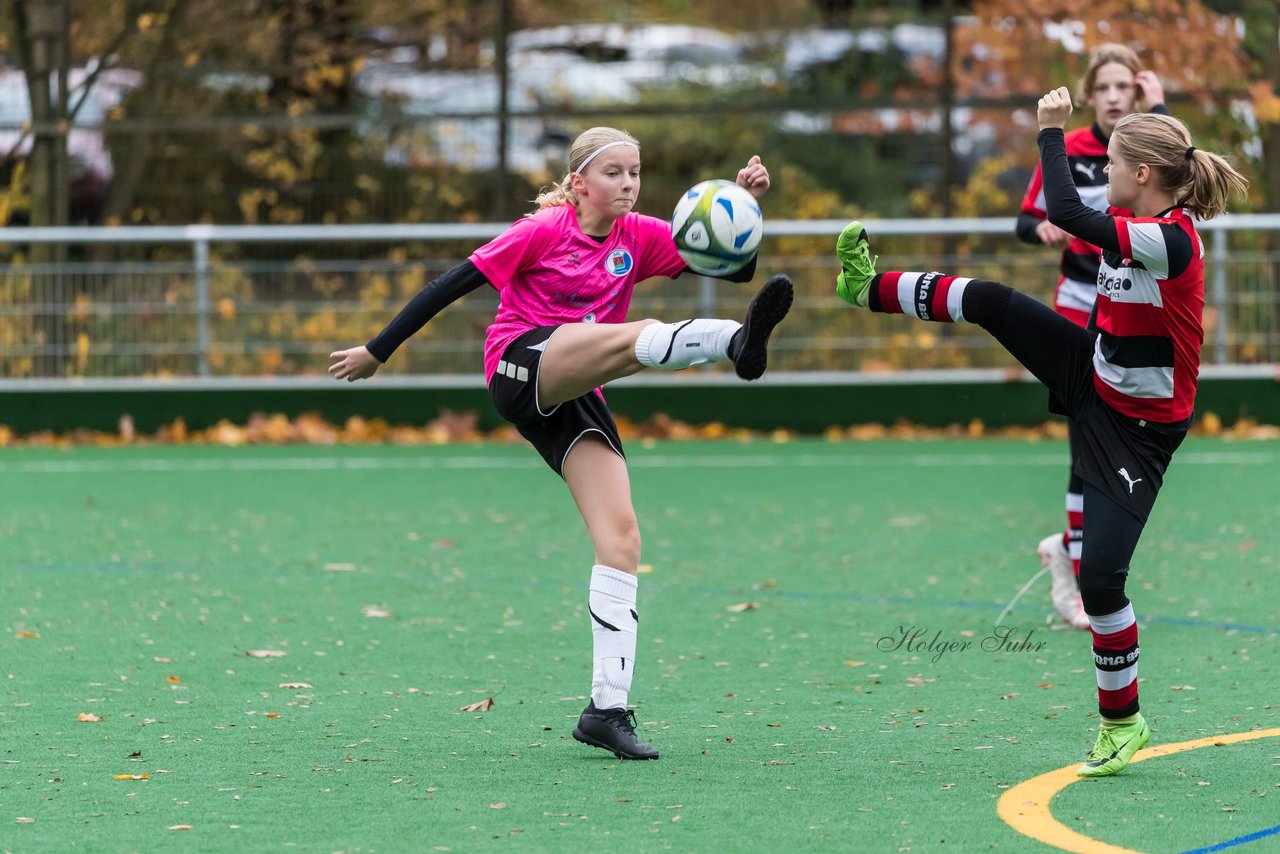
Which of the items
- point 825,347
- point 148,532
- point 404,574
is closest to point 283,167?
point 825,347

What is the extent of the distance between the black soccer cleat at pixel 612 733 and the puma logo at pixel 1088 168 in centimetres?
324

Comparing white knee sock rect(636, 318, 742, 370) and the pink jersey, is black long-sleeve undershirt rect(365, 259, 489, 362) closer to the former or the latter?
the pink jersey

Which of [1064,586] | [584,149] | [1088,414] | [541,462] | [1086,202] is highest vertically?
[584,149]

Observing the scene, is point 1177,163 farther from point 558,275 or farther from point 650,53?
point 650,53

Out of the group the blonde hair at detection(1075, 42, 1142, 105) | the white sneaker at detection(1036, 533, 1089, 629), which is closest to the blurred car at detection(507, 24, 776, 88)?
the blonde hair at detection(1075, 42, 1142, 105)

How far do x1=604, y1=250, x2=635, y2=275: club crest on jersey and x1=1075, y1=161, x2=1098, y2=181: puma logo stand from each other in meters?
2.53

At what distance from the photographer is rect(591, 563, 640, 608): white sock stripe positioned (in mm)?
5367

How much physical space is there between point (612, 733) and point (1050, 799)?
4.01 feet

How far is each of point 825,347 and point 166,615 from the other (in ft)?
26.1

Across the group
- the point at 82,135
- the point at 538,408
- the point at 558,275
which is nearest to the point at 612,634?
the point at 538,408

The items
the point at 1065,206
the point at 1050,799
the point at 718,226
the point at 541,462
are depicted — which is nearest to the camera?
the point at 1050,799

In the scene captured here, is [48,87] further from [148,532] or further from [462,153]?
[148,532]

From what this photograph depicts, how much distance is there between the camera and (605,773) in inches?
199

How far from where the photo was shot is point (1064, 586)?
734 cm
